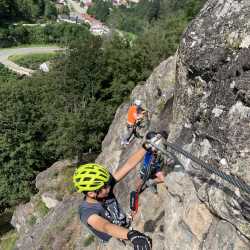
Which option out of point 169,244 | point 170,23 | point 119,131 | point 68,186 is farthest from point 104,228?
point 170,23

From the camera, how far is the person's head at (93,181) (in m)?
6.48

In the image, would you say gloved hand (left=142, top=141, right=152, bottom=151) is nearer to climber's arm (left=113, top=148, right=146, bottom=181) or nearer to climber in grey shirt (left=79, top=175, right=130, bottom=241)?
climber's arm (left=113, top=148, right=146, bottom=181)

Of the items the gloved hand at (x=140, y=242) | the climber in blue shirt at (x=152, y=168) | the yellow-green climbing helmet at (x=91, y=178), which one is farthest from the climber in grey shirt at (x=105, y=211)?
the climber in blue shirt at (x=152, y=168)

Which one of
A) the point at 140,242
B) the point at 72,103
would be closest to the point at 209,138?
the point at 140,242

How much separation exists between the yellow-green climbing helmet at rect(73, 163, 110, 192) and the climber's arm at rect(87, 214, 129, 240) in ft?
1.67

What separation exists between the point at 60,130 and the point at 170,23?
72.5 feet

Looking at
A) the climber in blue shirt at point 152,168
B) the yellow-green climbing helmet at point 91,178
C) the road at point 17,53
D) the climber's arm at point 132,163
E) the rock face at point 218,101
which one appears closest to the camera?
the yellow-green climbing helmet at point 91,178

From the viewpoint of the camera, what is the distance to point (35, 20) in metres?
155

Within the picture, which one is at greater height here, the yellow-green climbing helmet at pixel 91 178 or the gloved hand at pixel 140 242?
the gloved hand at pixel 140 242

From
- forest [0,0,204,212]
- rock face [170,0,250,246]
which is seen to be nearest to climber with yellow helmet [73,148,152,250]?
rock face [170,0,250,246]

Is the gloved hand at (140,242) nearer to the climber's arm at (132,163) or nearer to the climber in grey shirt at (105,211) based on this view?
the climber in grey shirt at (105,211)

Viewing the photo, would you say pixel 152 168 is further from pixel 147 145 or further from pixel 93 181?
pixel 93 181

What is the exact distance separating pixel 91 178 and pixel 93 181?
0.19ft

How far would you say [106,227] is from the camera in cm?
586
